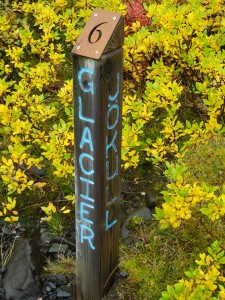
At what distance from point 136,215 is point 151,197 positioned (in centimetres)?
20

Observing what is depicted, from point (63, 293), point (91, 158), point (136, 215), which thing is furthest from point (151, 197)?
point (91, 158)

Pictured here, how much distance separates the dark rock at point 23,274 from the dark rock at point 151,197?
3.08 ft

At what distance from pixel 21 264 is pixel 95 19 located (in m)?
1.86

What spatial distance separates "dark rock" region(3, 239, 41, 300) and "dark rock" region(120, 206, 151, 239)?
0.66 metres

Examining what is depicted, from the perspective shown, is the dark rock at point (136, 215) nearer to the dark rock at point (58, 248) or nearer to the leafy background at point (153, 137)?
the leafy background at point (153, 137)

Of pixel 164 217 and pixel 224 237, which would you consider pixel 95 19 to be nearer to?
pixel 164 217

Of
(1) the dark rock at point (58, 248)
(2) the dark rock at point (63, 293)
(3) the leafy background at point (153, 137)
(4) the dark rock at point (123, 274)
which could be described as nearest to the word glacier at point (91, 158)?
(3) the leafy background at point (153, 137)

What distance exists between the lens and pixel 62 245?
347cm

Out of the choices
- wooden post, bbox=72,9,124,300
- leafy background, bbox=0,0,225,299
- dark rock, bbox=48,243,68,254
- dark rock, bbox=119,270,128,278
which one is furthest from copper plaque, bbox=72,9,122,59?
dark rock, bbox=48,243,68,254

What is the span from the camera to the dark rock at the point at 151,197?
3.59 meters

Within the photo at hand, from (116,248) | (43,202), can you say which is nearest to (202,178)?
(116,248)

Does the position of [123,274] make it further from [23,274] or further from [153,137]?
[153,137]

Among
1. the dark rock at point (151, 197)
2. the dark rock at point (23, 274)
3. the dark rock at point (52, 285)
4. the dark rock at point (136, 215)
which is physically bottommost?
the dark rock at point (52, 285)

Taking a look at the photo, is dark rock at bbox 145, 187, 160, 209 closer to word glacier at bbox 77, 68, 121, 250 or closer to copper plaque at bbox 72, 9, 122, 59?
word glacier at bbox 77, 68, 121, 250
